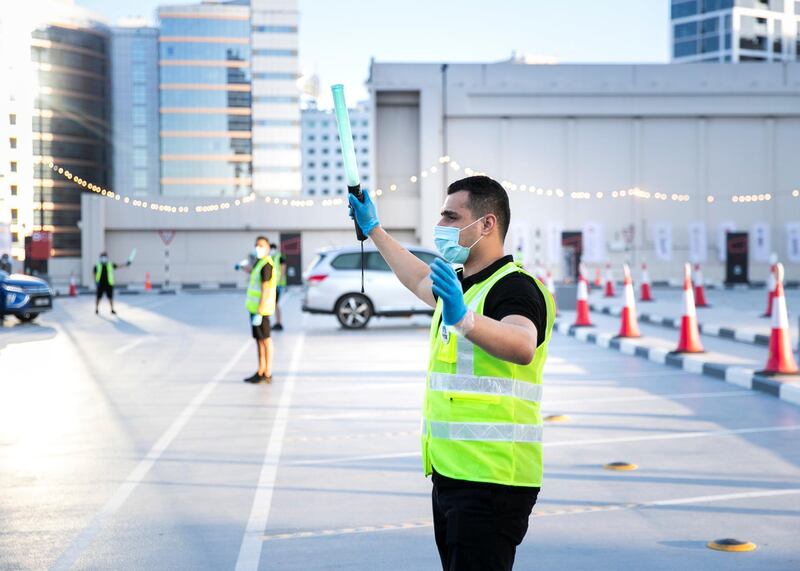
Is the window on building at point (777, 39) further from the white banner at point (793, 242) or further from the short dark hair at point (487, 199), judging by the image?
the short dark hair at point (487, 199)

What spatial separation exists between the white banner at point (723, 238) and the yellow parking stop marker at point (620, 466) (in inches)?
1764

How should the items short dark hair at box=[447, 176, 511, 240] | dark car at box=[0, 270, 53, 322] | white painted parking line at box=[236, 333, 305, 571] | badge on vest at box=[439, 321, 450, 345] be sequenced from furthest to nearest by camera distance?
dark car at box=[0, 270, 53, 322] → white painted parking line at box=[236, 333, 305, 571] → short dark hair at box=[447, 176, 511, 240] → badge on vest at box=[439, 321, 450, 345]

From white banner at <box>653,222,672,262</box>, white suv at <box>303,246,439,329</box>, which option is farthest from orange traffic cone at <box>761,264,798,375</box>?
white banner at <box>653,222,672,262</box>

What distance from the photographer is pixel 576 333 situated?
72.6 feet

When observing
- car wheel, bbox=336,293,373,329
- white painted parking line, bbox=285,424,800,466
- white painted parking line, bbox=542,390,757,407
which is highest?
car wheel, bbox=336,293,373,329

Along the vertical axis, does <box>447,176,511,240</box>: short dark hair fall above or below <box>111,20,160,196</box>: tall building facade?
below

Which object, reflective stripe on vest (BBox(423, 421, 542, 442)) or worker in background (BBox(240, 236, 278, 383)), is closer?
reflective stripe on vest (BBox(423, 421, 542, 442))

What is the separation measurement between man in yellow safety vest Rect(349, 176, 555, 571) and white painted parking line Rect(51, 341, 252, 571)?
2915 mm

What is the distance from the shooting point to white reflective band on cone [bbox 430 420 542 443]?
3.62m

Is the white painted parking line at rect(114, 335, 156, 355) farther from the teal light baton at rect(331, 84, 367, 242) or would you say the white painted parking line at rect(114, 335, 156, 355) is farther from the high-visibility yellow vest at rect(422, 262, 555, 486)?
the high-visibility yellow vest at rect(422, 262, 555, 486)

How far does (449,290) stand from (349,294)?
21109mm

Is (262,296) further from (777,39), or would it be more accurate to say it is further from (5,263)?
(777,39)

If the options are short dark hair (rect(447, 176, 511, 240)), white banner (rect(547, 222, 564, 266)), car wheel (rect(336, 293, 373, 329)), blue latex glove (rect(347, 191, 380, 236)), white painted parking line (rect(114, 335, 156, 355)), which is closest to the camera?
short dark hair (rect(447, 176, 511, 240))

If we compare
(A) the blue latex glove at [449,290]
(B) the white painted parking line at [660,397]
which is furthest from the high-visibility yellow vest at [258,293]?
(A) the blue latex glove at [449,290]
